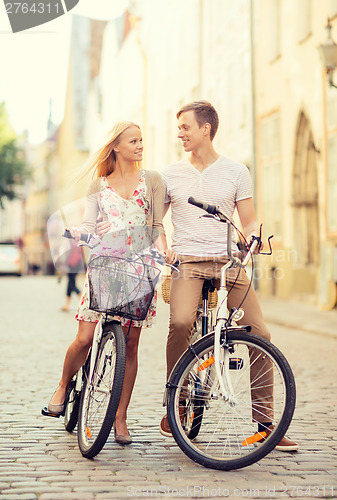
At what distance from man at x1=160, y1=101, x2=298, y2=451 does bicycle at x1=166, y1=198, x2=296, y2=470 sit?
0.22 metres

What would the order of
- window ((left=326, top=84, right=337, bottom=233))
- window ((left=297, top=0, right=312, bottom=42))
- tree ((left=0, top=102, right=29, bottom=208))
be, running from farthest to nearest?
1. tree ((left=0, top=102, right=29, bottom=208))
2. window ((left=297, top=0, right=312, bottom=42))
3. window ((left=326, top=84, right=337, bottom=233))

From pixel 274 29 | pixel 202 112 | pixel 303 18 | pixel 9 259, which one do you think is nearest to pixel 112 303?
pixel 202 112

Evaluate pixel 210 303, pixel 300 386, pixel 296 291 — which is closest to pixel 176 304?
pixel 210 303

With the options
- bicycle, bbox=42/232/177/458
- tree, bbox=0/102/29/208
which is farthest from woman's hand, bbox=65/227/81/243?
tree, bbox=0/102/29/208

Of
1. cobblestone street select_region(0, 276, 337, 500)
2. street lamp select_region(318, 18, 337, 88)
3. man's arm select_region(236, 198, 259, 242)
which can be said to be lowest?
cobblestone street select_region(0, 276, 337, 500)

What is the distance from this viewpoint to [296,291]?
21656 mm

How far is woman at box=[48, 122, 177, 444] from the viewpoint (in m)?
5.08

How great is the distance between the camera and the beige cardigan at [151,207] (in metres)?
5.12

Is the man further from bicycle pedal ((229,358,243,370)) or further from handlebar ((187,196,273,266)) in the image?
bicycle pedal ((229,358,243,370))

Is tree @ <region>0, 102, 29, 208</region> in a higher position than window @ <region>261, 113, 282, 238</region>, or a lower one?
higher

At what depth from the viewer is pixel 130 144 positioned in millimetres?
5184

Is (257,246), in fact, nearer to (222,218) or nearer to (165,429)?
(222,218)

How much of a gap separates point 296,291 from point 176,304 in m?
16.9

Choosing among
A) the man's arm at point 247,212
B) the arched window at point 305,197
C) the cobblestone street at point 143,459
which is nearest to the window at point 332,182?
the arched window at point 305,197
